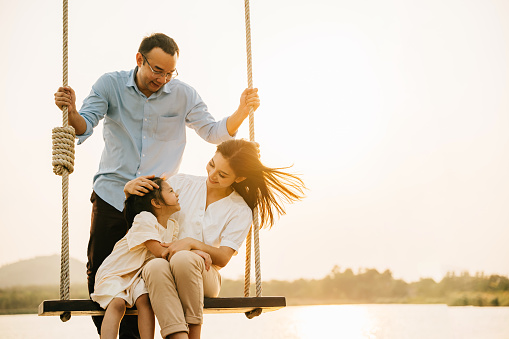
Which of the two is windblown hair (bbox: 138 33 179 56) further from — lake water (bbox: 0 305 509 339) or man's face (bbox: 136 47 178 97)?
lake water (bbox: 0 305 509 339)

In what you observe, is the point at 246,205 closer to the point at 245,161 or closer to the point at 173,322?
the point at 245,161

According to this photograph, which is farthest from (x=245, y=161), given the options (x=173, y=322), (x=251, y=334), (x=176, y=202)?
(x=251, y=334)

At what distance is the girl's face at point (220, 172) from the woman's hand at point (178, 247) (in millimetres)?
278

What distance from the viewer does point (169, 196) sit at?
231 cm

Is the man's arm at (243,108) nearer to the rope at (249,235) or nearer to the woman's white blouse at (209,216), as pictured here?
the rope at (249,235)

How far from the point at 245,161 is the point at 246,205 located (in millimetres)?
174

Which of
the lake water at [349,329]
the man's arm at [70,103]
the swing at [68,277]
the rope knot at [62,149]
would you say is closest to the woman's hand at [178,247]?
the swing at [68,277]

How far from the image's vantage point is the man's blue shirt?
278cm

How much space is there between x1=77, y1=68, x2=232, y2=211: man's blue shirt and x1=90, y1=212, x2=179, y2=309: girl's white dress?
20.5 inches

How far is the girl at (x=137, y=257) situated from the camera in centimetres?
208

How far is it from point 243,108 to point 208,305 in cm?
A: 90

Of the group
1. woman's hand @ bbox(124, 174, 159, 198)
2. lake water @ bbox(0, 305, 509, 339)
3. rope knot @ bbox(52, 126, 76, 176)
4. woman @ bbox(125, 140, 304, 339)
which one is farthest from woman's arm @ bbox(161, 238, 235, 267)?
lake water @ bbox(0, 305, 509, 339)

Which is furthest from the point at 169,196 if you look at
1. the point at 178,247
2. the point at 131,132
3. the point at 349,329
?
the point at 349,329

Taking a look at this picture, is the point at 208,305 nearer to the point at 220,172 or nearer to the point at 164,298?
the point at 164,298
